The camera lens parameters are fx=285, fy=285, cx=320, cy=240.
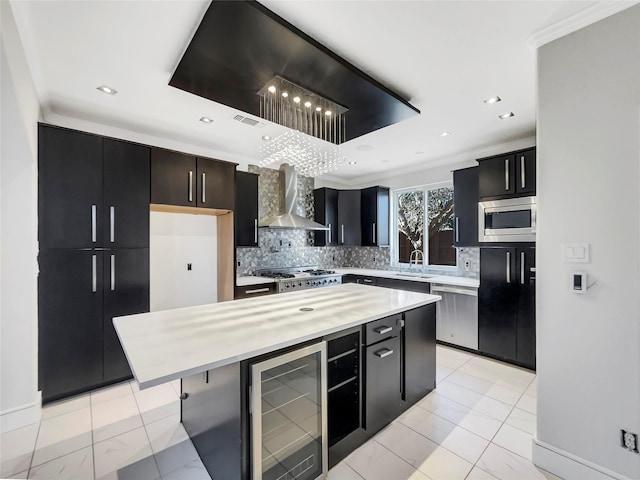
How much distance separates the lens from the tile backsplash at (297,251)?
4391mm

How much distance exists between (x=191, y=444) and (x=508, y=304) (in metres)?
3.35

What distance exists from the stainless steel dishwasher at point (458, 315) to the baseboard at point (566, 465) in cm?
185

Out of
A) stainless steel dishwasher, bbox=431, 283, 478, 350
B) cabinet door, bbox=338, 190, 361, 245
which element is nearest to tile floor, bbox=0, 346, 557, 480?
stainless steel dishwasher, bbox=431, 283, 478, 350

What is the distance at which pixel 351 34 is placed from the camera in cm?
179

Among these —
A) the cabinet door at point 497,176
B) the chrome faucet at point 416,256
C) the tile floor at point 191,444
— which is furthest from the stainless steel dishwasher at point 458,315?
the cabinet door at point 497,176

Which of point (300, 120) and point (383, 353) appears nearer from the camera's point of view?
point (383, 353)

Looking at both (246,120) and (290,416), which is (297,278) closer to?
(246,120)

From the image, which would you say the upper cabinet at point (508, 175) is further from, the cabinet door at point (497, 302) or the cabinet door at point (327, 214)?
the cabinet door at point (327, 214)

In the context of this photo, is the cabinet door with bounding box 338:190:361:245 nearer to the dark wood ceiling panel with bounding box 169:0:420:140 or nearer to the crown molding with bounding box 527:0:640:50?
the dark wood ceiling panel with bounding box 169:0:420:140

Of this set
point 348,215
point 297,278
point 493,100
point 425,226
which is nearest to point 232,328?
point 297,278

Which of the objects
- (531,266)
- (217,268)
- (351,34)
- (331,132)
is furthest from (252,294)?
(531,266)

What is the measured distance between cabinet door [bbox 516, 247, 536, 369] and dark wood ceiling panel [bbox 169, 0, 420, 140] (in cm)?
208

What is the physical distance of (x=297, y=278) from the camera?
412cm

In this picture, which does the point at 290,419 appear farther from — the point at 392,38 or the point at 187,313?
the point at 392,38
